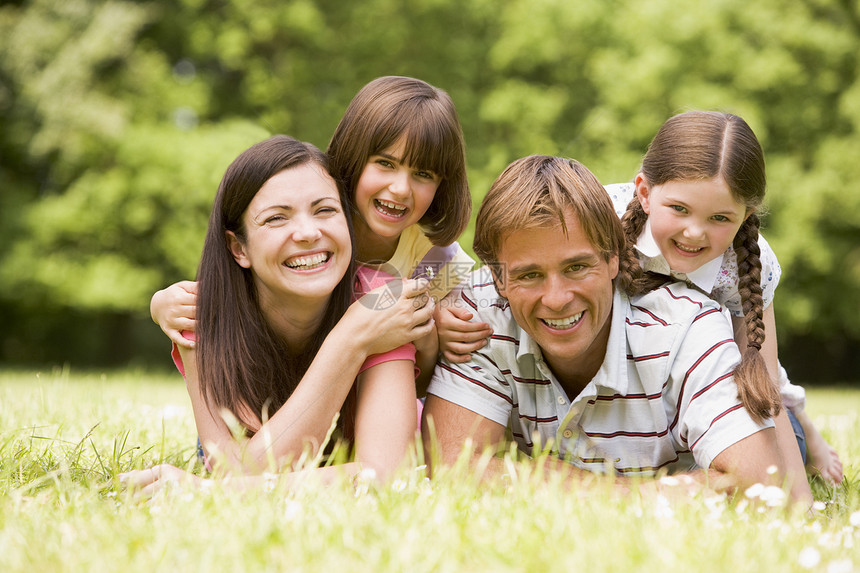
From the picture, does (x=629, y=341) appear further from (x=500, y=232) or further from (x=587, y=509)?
(x=587, y=509)

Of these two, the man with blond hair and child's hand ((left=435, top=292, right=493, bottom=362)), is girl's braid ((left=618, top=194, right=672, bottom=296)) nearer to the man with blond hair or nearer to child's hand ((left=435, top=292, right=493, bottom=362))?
the man with blond hair

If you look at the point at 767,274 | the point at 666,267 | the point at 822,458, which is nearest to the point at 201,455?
the point at 666,267

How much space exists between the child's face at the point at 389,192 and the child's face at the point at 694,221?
1.11 metres

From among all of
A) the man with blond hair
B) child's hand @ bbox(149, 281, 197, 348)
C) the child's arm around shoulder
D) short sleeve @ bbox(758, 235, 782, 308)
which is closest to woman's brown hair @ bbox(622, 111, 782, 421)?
short sleeve @ bbox(758, 235, 782, 308)

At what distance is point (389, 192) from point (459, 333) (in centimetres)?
82

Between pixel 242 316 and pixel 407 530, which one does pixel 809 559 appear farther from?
pixel 242 316

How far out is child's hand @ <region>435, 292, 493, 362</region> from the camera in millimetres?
3215

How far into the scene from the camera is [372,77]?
1457cm

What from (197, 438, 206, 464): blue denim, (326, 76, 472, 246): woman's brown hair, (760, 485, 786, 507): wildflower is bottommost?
(197, 438, 206, 464): blue denim

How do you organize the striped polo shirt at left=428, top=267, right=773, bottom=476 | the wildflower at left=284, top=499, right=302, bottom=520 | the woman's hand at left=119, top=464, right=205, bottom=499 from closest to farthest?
the wildflower at left=284, top=499, right=302, bottom=520
the woman's hand at left=119, top=464, right=205, bottom=499
the striped polo shirt at left=428, top=267, right=773, bottom=476

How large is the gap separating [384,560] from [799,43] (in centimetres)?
1544

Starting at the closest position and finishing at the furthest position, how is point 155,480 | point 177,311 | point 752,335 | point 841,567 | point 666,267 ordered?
point 841,567, point 155,480, point 752,335, point 177,311, point 666,267

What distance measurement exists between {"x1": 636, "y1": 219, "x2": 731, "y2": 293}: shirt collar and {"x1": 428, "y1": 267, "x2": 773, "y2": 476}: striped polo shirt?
14 cm

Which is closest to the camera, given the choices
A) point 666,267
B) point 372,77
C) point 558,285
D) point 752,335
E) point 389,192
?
point 558,285
